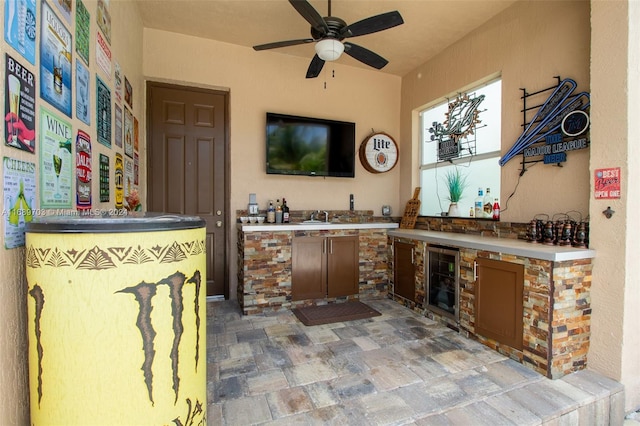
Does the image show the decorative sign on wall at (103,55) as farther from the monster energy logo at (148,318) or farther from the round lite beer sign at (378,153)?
the round lite beer sign at (378,153)

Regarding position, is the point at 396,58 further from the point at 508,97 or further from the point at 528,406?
the point at 528,406

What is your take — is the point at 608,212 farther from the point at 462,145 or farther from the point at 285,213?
the point at 285,213

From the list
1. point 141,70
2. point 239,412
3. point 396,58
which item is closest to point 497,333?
point 239,412

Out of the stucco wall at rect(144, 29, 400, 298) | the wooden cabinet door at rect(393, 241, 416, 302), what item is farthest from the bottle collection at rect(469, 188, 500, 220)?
the stucco wall at rect(144, 29, 400, 298)

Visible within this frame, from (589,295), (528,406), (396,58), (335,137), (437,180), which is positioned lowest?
(528,406)

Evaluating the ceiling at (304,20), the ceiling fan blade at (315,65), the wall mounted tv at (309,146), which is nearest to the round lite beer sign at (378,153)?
the wall mounted tv at (309,146)

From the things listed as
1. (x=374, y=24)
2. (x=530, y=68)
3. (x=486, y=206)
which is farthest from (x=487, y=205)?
(x=374, y=24)

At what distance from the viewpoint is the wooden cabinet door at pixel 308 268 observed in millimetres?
3504

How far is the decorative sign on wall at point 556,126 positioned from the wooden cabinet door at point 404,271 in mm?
1507

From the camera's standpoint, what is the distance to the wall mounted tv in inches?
151

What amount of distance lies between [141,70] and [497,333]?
4355mm

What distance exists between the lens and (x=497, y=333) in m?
2.46

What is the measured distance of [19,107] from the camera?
41.3 inches

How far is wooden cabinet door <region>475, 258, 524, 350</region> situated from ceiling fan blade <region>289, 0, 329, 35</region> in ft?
7.73
